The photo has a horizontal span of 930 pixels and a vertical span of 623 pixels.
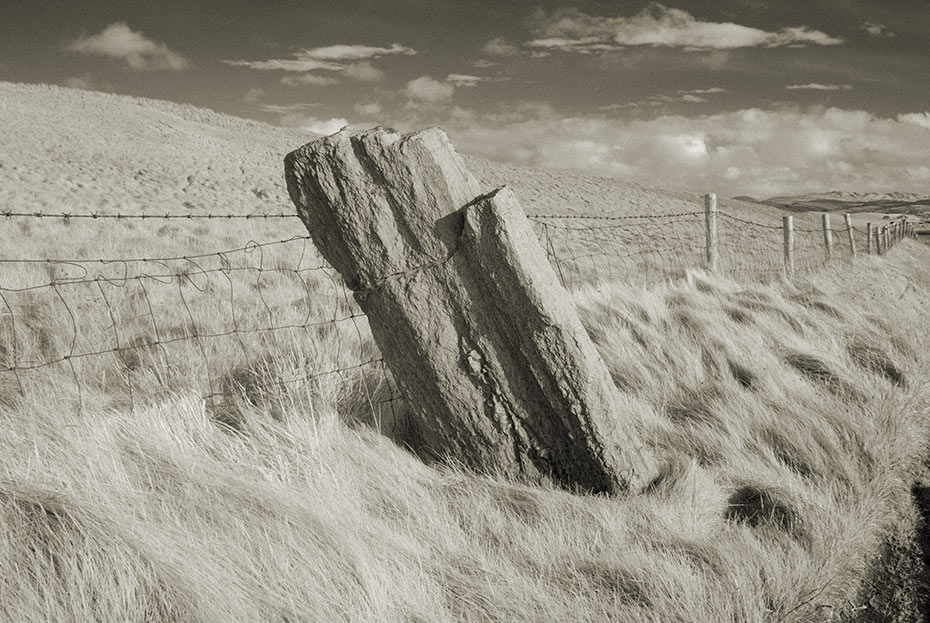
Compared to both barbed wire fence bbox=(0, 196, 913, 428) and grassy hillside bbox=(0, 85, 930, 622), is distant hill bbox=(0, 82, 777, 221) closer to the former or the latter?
barbed wire fence bbox=(0, 196, 913, 428)

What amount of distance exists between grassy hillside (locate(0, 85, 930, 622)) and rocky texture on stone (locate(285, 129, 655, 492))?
19cm

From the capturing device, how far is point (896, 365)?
460 centimetres

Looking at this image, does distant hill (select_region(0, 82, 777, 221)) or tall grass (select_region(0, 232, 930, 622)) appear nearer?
tall grass (select_region(0, 232, 930, 622))

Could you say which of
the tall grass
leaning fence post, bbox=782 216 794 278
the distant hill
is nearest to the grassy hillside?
the tall grass

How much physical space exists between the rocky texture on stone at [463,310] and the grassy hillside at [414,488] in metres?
0.19

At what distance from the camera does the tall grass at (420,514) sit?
2.13 meters

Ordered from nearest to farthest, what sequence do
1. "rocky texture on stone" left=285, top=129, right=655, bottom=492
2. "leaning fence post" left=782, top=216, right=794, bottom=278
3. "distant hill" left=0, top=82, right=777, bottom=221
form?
"rocky texture on stone" left=285, top=129, right=655, bottom=492
"leaning fence post" left=782, top=216, right=794, bottom=278
"distant hill" left=0, top=82, right=777, bottom=221

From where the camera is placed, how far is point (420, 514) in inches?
106

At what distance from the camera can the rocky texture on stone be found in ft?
9.30

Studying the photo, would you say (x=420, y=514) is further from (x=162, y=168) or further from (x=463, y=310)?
(x=162, y=168)

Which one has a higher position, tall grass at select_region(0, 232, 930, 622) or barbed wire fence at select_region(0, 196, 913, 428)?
barbed wire fence at select_region(0, 196, 913, 428)

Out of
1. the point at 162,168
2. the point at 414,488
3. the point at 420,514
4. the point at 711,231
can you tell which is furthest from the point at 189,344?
the point at 162,168

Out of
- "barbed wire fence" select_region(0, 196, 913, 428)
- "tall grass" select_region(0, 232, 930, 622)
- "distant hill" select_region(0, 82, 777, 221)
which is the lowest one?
"tall grass" select_region(0, 232, 930, 622)

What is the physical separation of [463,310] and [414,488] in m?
0.74
